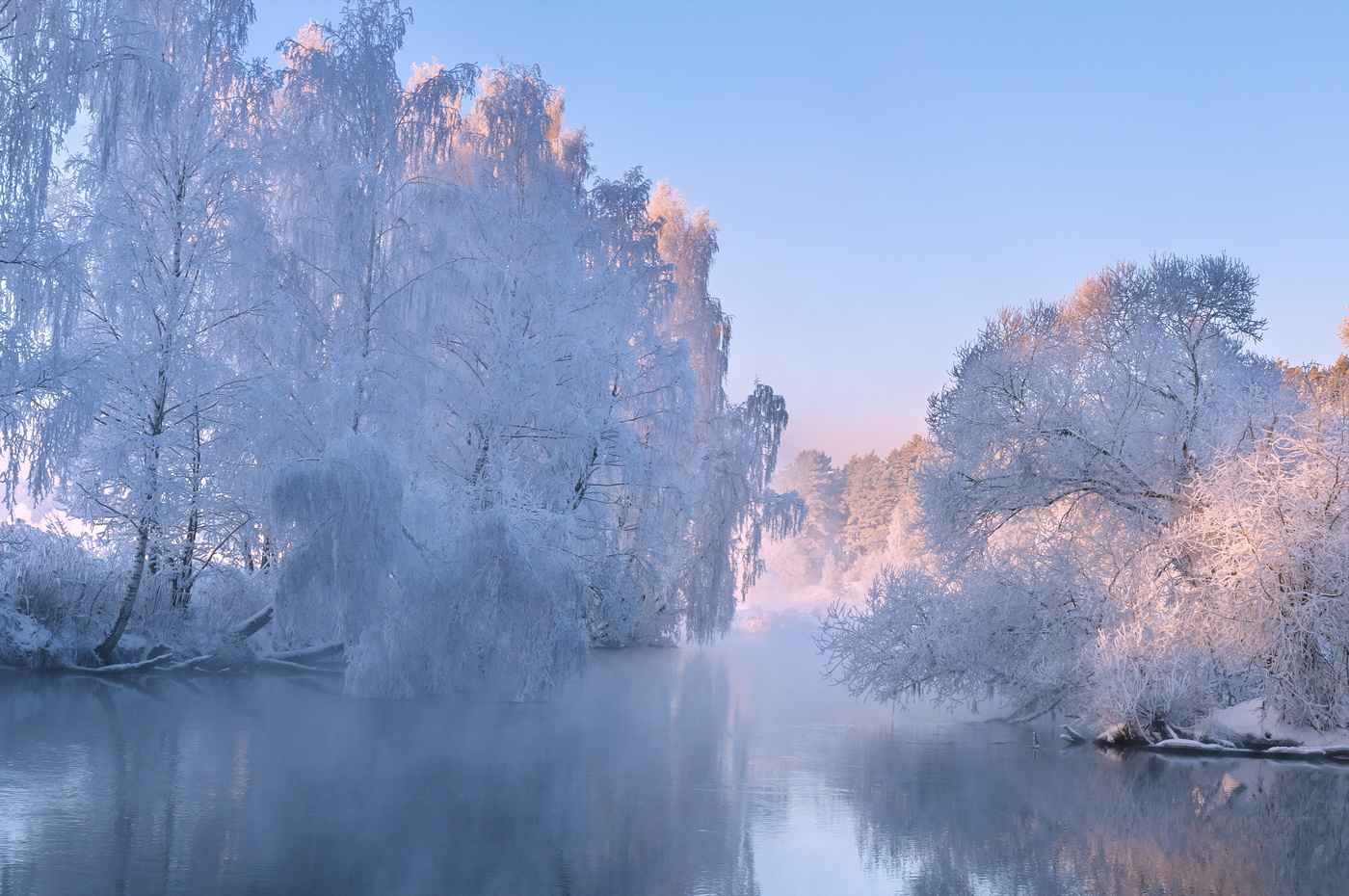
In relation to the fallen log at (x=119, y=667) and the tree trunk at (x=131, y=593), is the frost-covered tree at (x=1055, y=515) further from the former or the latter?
the fallen log at (x=119, y=667)

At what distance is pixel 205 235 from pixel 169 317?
156cm

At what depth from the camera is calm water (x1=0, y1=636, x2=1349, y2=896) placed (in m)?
6.48

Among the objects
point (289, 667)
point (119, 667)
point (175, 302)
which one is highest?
point (175, 302)

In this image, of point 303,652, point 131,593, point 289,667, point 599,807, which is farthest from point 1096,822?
point 289,667

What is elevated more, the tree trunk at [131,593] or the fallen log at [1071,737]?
the tree trunk at [131,593]

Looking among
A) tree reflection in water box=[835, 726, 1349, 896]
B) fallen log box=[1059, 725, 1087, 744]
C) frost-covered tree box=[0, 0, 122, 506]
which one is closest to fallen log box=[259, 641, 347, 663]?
frost-covered tree box=[0, 0, 122, 506]

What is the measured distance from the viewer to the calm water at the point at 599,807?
21.3 feet

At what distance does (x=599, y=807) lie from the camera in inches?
342

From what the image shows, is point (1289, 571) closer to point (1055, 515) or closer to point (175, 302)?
point (1055, 515)

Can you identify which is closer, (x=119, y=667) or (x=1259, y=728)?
(x=1259, y=728)

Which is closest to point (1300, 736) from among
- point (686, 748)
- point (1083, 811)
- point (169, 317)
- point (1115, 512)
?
point (1115, 512)

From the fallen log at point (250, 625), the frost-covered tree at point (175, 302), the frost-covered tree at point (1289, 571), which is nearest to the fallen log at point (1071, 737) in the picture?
the frost-covered tree at point (1289, 571)

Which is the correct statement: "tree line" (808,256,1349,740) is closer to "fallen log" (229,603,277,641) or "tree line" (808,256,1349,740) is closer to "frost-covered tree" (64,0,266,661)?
"fallen log" (229,603,277,641)

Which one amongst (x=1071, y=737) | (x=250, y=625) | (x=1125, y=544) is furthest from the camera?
(x=250, y=625)
